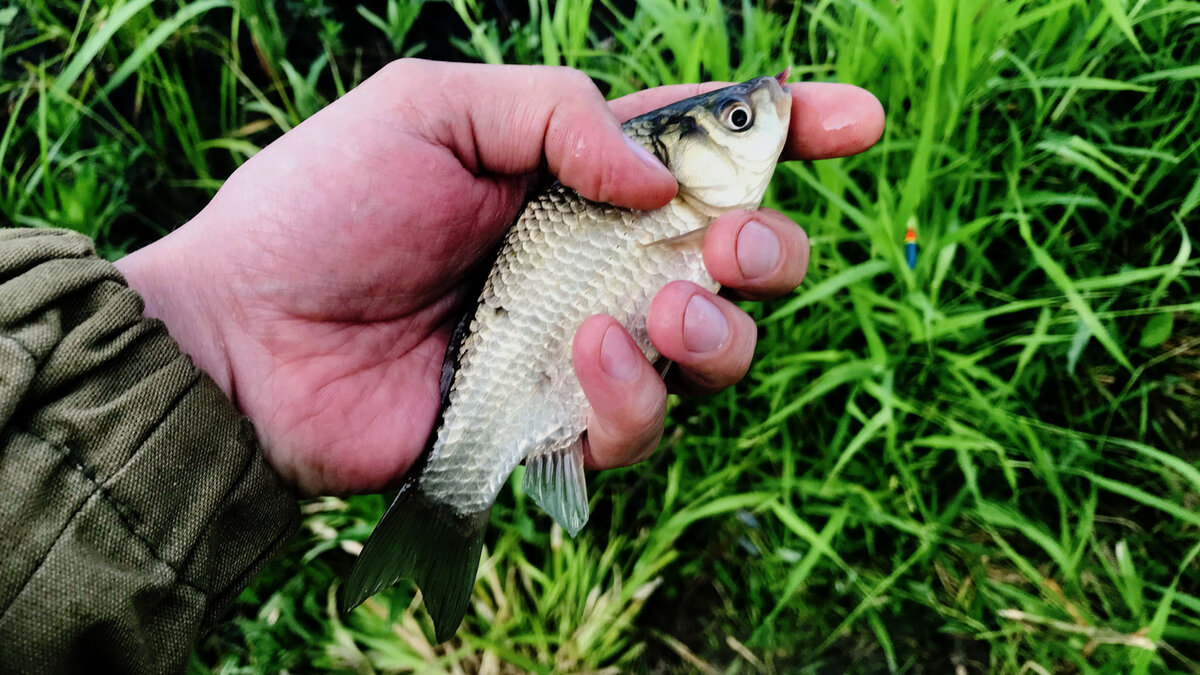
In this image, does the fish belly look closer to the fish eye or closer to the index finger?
the fish eye

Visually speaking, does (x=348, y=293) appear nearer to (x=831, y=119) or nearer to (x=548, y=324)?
(x=548, y=324)

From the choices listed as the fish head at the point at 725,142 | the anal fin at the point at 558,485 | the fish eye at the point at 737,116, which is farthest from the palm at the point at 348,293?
the fish eye at the point at 737,116

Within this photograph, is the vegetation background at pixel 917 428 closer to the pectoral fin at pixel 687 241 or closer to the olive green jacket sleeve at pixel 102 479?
the pectoral fin at pixel 687 241

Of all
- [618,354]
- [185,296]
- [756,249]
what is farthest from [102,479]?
[756,249]

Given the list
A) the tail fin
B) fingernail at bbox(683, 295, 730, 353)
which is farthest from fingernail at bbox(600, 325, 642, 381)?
the tail fin

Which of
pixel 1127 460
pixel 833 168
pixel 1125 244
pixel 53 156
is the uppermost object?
pixel 53 156

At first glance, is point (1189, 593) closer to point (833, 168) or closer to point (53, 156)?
point (833, 168)

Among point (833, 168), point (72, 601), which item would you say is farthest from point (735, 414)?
point (72, 601)
